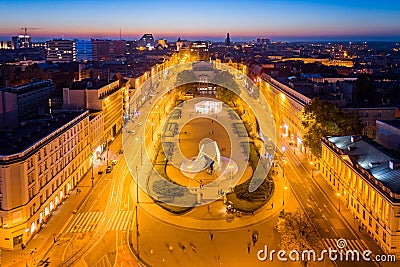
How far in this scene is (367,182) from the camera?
711 inches

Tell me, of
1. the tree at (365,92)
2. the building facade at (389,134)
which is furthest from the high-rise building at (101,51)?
the building facade at (389,134)

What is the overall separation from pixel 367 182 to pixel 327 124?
8.34 meters

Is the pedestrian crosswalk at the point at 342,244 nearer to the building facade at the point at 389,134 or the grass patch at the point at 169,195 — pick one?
the grass patch at the point at 169,195

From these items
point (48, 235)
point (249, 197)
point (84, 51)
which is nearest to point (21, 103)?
point (48, 235)

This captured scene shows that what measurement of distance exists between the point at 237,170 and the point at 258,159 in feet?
8.76

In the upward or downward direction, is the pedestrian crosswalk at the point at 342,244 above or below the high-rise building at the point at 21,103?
below

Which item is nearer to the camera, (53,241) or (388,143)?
(53,241)

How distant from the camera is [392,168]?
59.1 feet

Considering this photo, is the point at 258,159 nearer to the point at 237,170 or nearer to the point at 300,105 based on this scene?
the point at 237,170

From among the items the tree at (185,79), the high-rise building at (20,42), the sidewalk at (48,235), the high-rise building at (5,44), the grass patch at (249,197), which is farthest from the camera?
the high-rise building at (20,42)

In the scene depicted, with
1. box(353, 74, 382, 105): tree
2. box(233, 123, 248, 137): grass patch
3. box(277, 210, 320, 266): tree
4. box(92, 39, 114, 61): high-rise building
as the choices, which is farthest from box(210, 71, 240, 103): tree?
box(92, 39, 114, 61): high-rise building

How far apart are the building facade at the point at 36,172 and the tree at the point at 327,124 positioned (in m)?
13.3

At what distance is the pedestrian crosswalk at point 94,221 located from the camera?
18266 millimetres

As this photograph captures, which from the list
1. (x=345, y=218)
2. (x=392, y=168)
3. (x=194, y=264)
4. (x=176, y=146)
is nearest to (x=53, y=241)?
(x=194, y=264)
